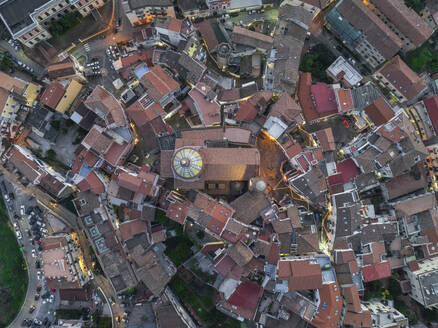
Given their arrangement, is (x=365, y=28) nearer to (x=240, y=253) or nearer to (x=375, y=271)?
(x=375, y=271)

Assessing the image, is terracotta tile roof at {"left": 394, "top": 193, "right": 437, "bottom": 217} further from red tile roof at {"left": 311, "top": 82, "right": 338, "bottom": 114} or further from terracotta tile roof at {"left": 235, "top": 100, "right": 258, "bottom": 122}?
terracotta tile roof at {"left": 235, "top": 100, "right": 258, "bottom": 122}

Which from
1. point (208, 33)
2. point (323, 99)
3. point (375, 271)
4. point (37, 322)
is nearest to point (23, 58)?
point (208, 33)

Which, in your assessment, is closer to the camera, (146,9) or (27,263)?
(146,9)

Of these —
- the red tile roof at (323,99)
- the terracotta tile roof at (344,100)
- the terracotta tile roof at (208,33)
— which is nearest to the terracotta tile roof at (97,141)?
the terracotta tile roof at (208,33)

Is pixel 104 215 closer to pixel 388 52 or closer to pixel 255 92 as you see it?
pixel 255 92

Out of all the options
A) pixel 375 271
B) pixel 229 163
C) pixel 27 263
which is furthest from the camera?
pixel 27 263
